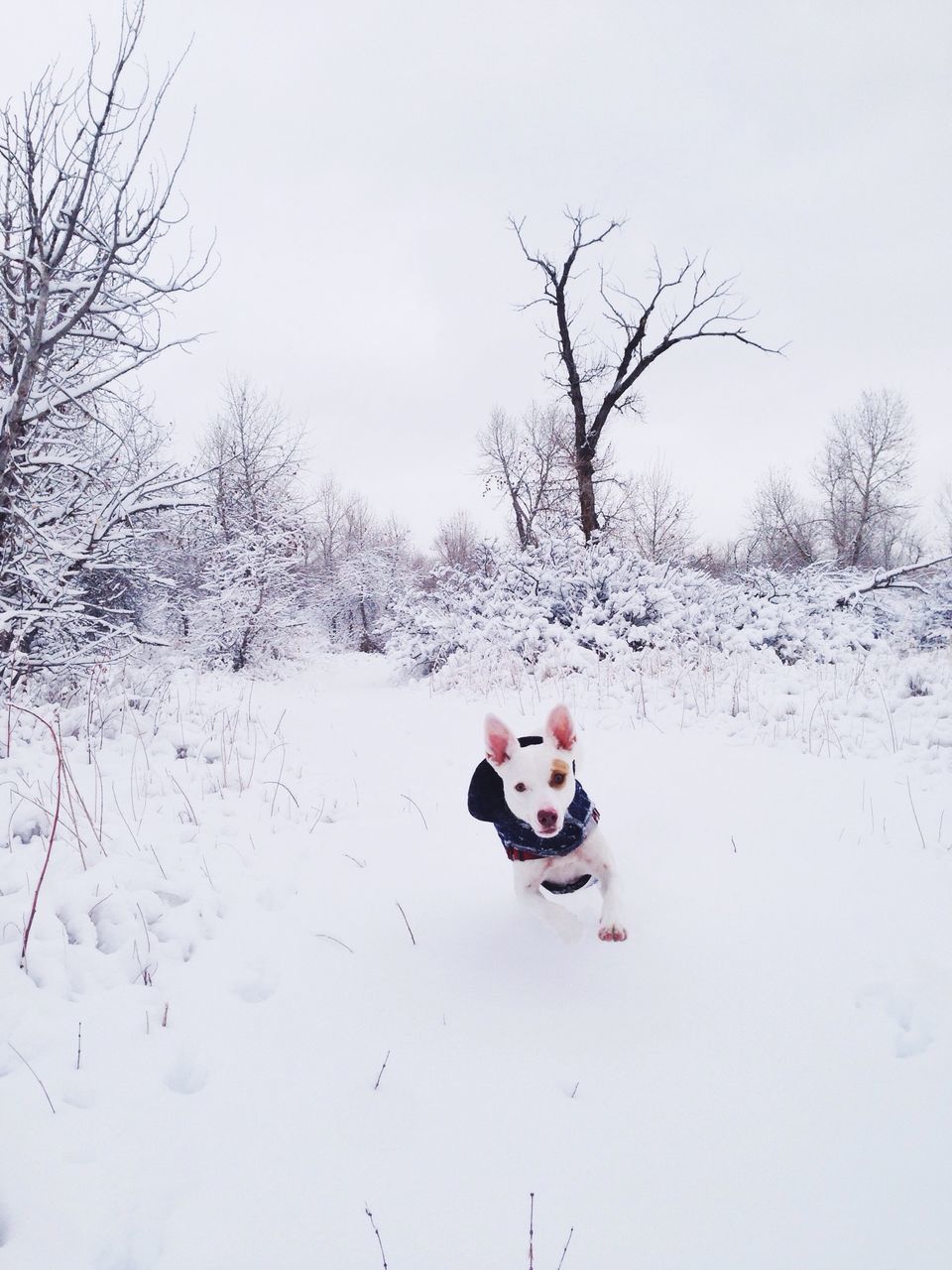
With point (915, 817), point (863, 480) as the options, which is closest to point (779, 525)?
point (863, 480)

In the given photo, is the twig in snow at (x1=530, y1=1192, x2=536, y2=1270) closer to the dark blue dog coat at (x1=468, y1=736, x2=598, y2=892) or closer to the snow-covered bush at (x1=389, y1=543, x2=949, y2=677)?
the dark blue dog coat at (x1=468, y1=736, x2=598, y2=892)

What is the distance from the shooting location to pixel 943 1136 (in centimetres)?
155

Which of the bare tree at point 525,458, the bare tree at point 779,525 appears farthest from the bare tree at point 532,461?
the bare tree at point 779,525

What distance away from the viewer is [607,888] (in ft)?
8.22

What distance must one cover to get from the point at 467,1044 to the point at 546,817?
2.67 feet

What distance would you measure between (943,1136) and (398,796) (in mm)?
3866

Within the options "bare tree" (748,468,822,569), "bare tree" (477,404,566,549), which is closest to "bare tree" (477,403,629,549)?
"bare tree" (477,404,566,549)

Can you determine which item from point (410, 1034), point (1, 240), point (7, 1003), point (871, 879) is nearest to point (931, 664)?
point (871, 879)

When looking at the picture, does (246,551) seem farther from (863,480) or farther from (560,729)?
(863,480)

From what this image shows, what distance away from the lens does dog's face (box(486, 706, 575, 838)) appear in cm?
224

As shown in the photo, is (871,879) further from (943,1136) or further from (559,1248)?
(559,1248)

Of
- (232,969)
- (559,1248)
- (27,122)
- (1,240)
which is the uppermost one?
(27,122)

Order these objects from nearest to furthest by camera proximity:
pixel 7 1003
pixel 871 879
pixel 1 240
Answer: pixel 7 1003, pixel 871 879, pixel 1 240

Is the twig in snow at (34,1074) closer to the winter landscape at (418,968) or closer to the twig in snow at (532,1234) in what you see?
the winter landscape at (418,968)
